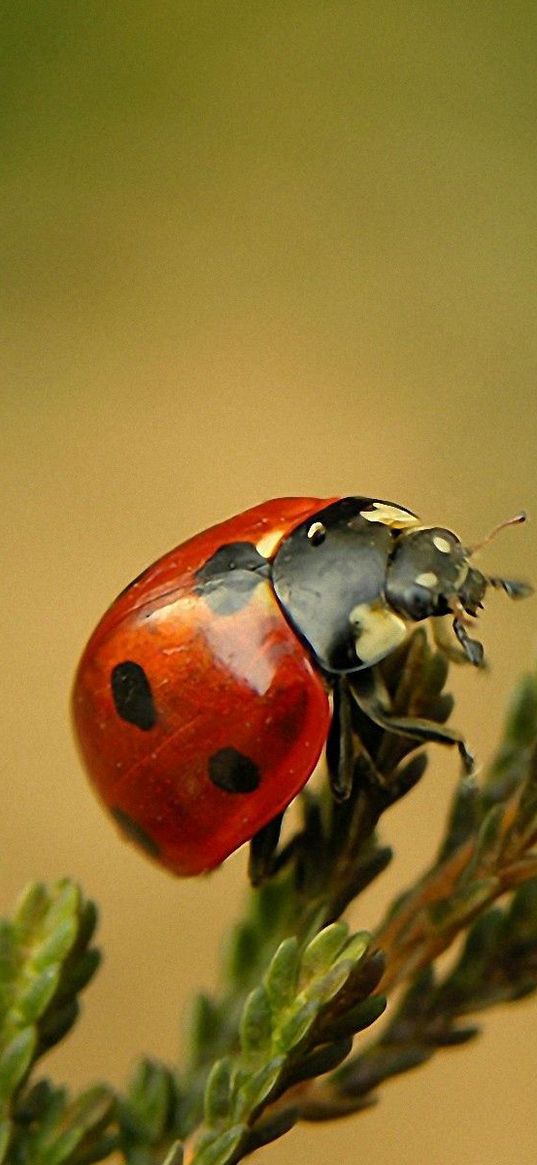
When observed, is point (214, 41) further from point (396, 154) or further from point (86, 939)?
point (86, 939)

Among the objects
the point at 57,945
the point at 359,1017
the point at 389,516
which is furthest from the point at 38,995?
the point at 389,516

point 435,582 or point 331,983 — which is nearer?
point 331,983

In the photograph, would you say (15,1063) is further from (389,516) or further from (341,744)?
(389,516)

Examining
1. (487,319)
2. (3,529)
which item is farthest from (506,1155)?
(487,319)

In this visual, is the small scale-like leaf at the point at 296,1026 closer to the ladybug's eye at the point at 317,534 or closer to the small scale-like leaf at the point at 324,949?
the small scale-like leaf at the point at 324,949

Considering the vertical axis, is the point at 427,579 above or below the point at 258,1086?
above

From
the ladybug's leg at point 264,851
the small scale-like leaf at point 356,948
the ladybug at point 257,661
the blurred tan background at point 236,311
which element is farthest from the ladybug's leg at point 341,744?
the blurred tan background at point 236,311

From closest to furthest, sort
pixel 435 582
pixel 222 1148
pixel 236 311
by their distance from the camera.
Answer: pixel 222 1148
pixel 435 582
pixel 236 311
